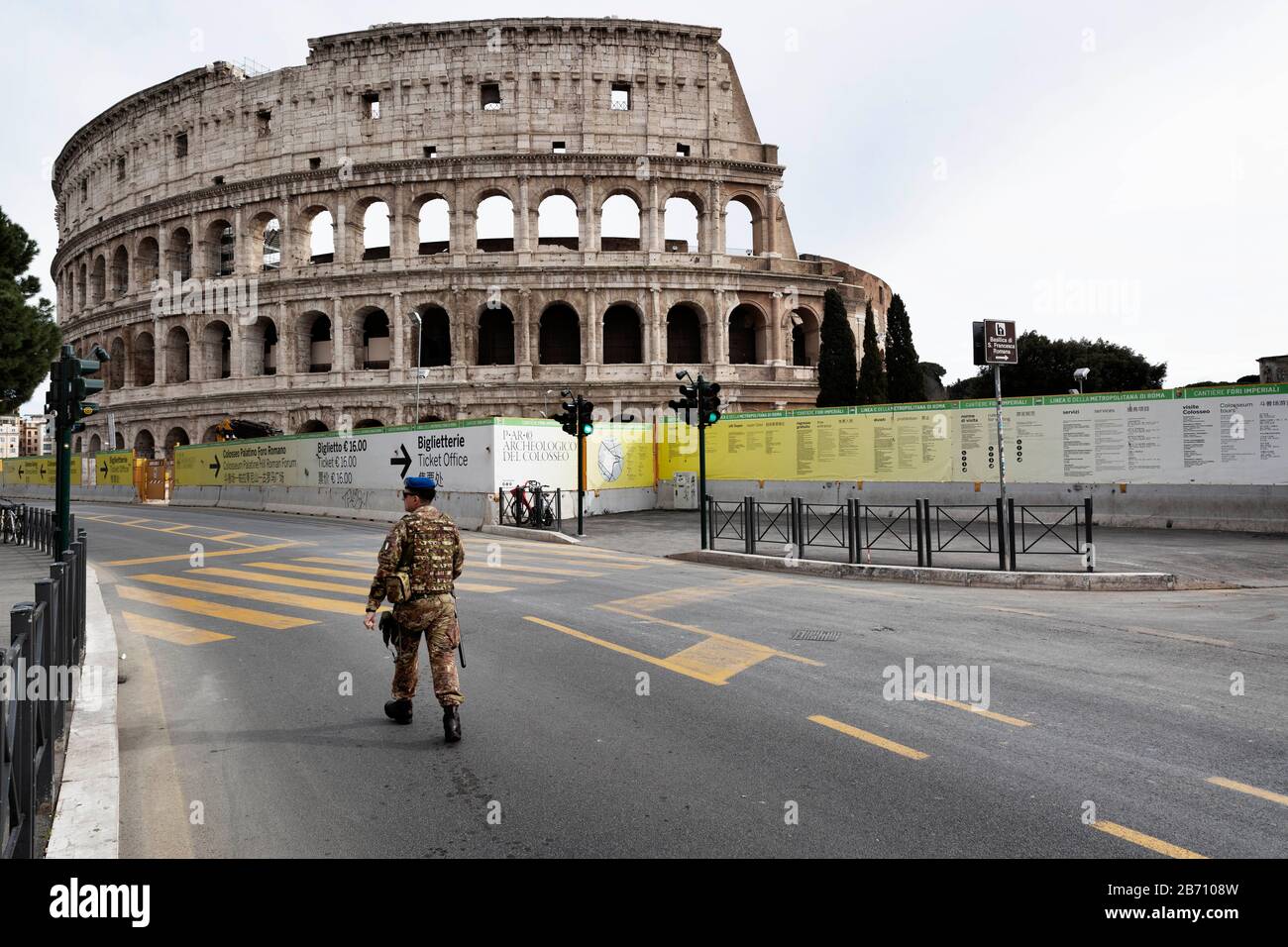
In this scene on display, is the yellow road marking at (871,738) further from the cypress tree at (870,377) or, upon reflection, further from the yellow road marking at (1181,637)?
the cypress tree at (870,377)

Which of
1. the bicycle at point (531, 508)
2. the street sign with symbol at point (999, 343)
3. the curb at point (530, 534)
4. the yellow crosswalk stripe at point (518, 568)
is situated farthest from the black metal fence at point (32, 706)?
the bicycle at point (531, 508)

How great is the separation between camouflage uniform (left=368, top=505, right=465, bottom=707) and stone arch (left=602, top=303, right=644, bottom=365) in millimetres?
37883

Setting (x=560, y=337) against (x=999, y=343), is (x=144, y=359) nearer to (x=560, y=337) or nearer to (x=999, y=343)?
(x=560, y=337)

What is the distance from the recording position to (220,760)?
15.9 feet

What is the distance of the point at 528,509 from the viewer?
2284 cm

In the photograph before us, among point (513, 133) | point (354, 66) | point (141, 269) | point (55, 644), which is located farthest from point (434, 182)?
point (55, 644)

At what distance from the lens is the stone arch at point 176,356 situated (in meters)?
45.6

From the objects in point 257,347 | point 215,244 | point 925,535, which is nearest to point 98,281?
point 215,244

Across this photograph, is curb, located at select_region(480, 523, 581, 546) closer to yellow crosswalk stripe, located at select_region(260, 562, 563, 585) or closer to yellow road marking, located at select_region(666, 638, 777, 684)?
yellow crosswalk stripe, located at select_region(260, 562, 563, 585)

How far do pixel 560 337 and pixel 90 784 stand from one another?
131 feet

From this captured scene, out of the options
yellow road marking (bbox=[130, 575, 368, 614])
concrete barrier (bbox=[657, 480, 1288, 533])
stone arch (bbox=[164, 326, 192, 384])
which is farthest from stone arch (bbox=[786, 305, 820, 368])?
stone arch (bbox=[164, 326, 192, 384])

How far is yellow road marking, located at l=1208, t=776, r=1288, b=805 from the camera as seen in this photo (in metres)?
4.09
